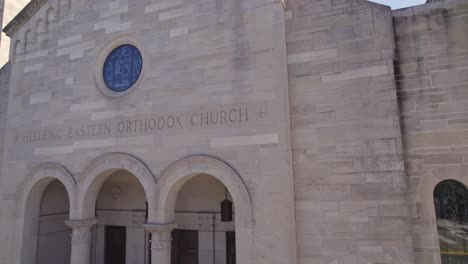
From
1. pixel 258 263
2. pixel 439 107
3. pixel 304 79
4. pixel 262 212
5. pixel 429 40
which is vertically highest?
pixel 429 40

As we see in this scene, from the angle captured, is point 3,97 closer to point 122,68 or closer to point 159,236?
point 122,68

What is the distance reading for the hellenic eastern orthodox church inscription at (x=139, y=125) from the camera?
9273mm

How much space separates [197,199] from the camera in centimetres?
1262

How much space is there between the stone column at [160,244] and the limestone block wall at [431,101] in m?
6.23

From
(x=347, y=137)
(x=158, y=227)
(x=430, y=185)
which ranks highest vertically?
(x=347, y=137)

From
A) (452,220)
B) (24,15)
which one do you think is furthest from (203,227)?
(24,15)

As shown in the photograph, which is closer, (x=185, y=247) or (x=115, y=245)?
(x=185, y=247)

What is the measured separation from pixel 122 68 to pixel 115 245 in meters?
7.36

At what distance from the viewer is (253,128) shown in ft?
29.4

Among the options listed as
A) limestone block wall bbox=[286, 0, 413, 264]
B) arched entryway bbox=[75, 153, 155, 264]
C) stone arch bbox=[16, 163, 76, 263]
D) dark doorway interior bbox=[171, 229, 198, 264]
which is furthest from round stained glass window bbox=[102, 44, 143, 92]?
dark doorway interior bbox=[171, 229, 198, 264]

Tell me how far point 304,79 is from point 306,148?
1.78 meters

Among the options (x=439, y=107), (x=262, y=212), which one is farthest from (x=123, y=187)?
(x=439, y=107)

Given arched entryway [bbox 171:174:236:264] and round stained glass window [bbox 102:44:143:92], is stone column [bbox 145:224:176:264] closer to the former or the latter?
arched entryway [bbox 171:174:236:264]

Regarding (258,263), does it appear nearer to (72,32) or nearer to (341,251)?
(341,251)
